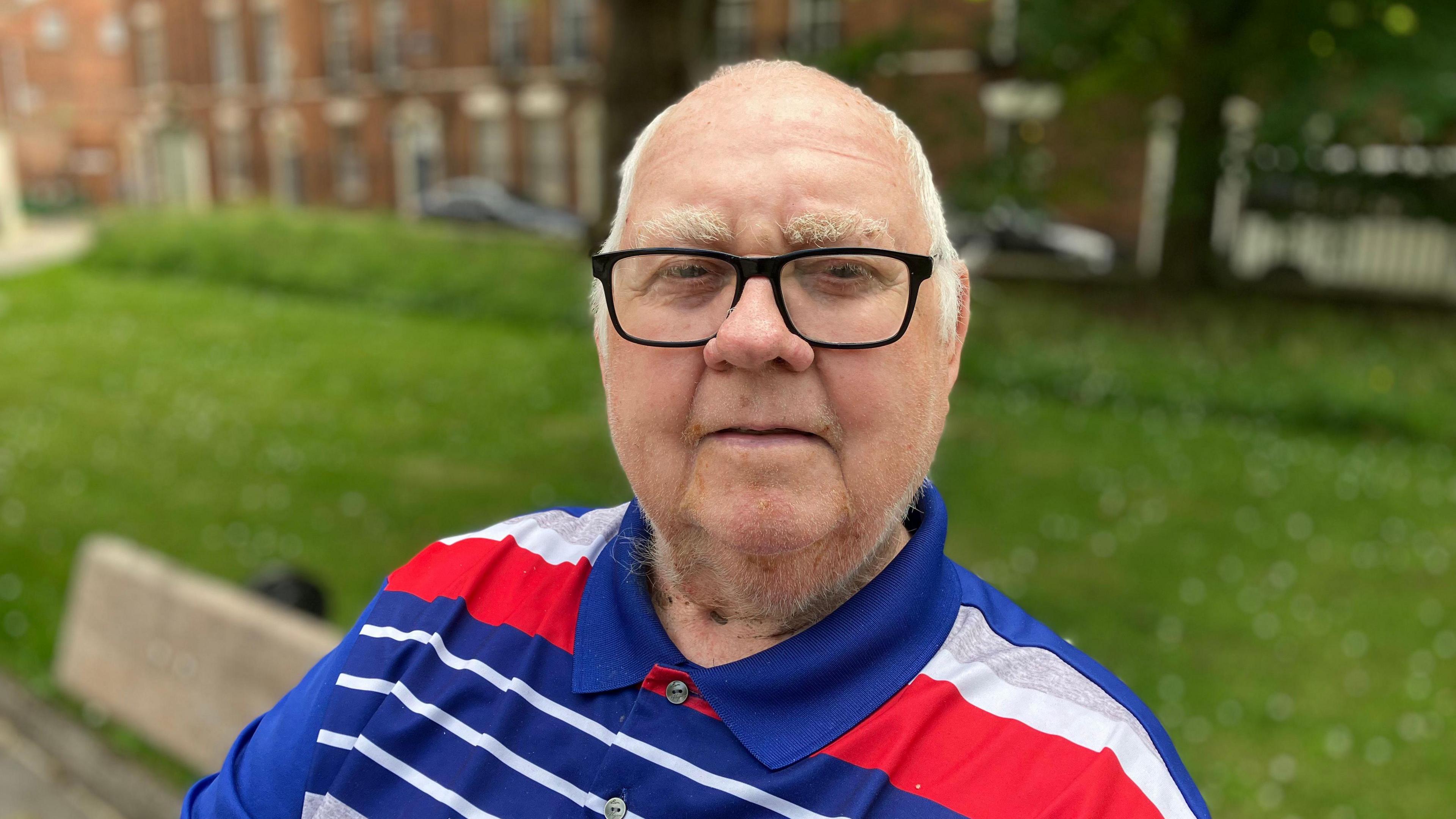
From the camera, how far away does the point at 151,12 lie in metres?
34.8

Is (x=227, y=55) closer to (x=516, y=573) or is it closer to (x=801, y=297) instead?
(x=516, y=573)

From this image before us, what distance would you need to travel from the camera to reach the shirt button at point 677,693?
1.41m

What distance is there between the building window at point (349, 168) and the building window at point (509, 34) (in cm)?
564

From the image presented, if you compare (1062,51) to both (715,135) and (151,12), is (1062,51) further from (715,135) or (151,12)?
(151,12)

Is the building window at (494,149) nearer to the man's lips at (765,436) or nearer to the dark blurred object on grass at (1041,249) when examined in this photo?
the dark blurred object on grass at (1041,249)

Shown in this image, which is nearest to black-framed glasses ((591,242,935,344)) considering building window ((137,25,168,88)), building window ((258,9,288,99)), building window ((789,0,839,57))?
building window ((789,0,839,57))

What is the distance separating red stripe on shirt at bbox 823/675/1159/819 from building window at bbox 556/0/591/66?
83.1ft

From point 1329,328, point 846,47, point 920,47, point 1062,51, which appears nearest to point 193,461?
point 846,47

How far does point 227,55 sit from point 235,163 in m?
3.19

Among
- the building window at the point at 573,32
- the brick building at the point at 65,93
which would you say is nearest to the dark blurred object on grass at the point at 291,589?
the building window at the point at 573,32

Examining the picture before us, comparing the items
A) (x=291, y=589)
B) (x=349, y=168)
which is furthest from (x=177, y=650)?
(x=349, y=168)

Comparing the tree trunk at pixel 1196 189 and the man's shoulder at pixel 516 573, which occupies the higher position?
the man's shoulder at pixel 516 573

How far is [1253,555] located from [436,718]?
17.6 feet

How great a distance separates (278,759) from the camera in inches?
63.5
